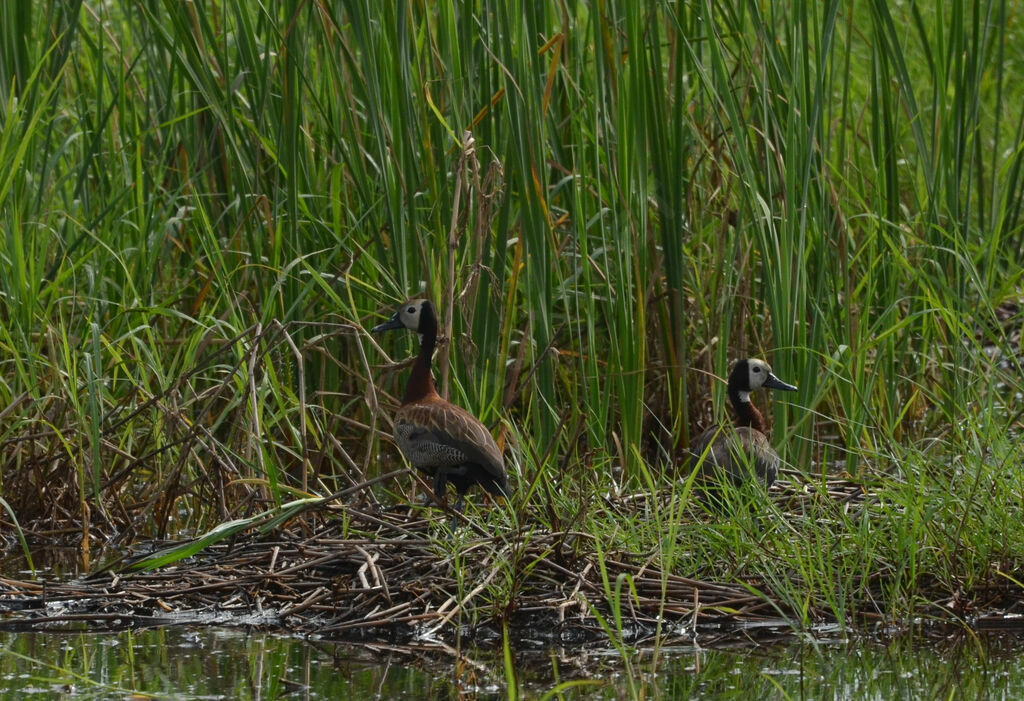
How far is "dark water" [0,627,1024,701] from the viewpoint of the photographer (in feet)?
12.1

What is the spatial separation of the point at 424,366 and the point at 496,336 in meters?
0.32

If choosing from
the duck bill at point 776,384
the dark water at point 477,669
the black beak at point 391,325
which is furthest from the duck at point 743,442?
the black beak at point 391,325

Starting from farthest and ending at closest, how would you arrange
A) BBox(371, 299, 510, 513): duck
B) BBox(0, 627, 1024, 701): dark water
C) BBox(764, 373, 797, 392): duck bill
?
BBox(764, 373, 797, 392): duck bill, BBox(371, 299, 510, 513): duck, BBox(0, 627, 1024, 701): dark water

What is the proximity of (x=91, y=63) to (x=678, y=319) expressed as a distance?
3030 mm

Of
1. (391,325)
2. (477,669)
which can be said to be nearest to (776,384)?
(391,325)

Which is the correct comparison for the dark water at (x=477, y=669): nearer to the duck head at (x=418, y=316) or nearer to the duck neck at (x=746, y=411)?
the duck head at (x=418, y=316)

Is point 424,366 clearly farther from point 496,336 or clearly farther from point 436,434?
point 436,434

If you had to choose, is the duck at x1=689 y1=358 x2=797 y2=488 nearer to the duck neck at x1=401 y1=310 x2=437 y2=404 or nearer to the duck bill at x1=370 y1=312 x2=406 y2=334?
the duck neck at x1=401 y1=310 x2=437 y2=404

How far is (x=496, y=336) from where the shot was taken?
5.57 metres

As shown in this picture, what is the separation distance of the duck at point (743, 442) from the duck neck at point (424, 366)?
947 mm

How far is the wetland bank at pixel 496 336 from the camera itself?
442 centimetres

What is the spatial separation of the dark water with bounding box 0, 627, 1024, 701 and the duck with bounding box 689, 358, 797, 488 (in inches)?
36.4

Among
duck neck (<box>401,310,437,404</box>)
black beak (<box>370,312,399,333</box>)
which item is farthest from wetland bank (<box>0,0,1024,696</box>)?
black beak (<box>370,312,399,333</box>)

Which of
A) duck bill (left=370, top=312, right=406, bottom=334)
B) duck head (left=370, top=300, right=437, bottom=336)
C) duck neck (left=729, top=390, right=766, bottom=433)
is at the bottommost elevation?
duck neck (left=729, top=390, right=766, bottom=433)
